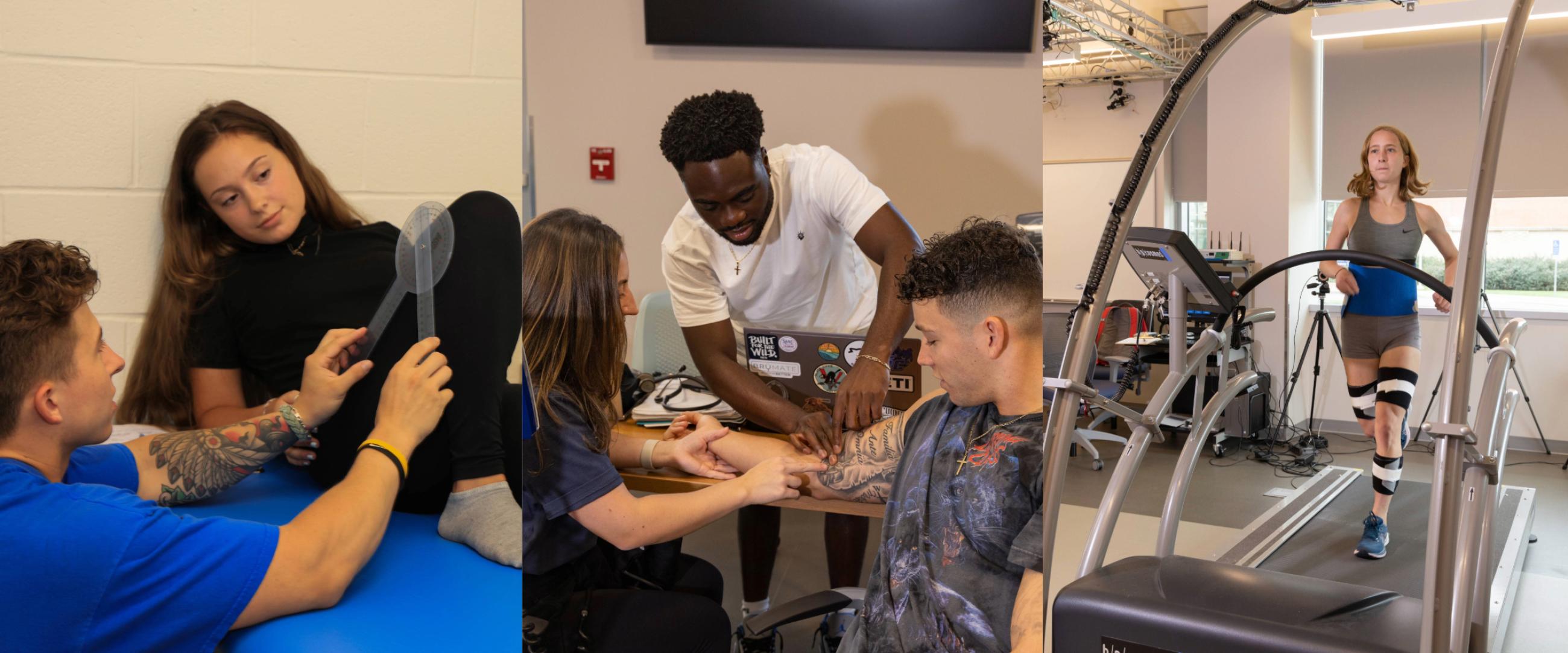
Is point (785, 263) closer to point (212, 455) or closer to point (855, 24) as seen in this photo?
point (855, 24)

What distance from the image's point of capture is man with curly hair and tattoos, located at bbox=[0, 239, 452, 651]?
128 cm

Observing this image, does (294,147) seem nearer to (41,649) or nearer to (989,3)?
(41,649)

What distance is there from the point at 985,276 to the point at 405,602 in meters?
1.10

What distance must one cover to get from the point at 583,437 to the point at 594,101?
1.10 ft

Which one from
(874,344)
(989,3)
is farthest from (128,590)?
(989,3)

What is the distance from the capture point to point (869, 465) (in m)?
0.82

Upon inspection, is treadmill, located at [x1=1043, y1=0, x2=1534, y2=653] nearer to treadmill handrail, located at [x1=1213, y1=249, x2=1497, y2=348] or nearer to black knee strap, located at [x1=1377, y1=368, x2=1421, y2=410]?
treadmill handrail, located at [x1=1213, y1=249, x2=1497, y2=348]

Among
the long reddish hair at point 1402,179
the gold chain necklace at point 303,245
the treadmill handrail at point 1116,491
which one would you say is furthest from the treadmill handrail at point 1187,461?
the gold chain necklace at point 303,245

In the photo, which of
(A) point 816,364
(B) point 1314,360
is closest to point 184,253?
(A) point 816,364

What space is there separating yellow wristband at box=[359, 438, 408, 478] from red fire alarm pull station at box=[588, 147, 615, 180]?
0.88 metres

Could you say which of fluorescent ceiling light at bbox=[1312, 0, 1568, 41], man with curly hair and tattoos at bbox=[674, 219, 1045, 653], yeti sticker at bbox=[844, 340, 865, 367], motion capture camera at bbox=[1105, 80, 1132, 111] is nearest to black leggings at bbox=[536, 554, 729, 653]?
man with curly hair and tattoos at bbox=[674, 219, 1045, 653]

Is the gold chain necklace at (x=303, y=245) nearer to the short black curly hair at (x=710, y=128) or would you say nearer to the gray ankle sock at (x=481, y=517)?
the gray ankle sock at (x=481, y=517)

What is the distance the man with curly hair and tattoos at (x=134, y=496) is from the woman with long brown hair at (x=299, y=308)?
0.05m

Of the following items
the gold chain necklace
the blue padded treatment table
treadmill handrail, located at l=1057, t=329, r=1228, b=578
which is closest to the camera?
the blue padded treatment table
